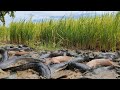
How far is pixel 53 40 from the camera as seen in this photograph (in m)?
6.25

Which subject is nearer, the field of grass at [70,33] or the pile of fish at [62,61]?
the pile of fish at [62,61]

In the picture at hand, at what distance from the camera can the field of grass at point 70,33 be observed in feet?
20.4

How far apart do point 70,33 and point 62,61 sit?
37 cm

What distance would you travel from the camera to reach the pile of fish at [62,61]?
19.9 feet

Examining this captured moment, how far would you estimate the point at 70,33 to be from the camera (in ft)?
→ 20.6

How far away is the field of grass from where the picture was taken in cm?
623

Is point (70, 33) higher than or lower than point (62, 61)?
higher

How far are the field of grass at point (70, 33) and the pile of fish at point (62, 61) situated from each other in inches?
4.1

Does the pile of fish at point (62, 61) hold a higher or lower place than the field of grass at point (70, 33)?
lower

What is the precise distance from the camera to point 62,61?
6141 millimetres

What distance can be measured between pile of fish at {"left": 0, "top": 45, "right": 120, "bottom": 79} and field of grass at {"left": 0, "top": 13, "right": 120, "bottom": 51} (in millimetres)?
104

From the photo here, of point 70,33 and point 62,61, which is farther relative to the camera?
point 70,33
